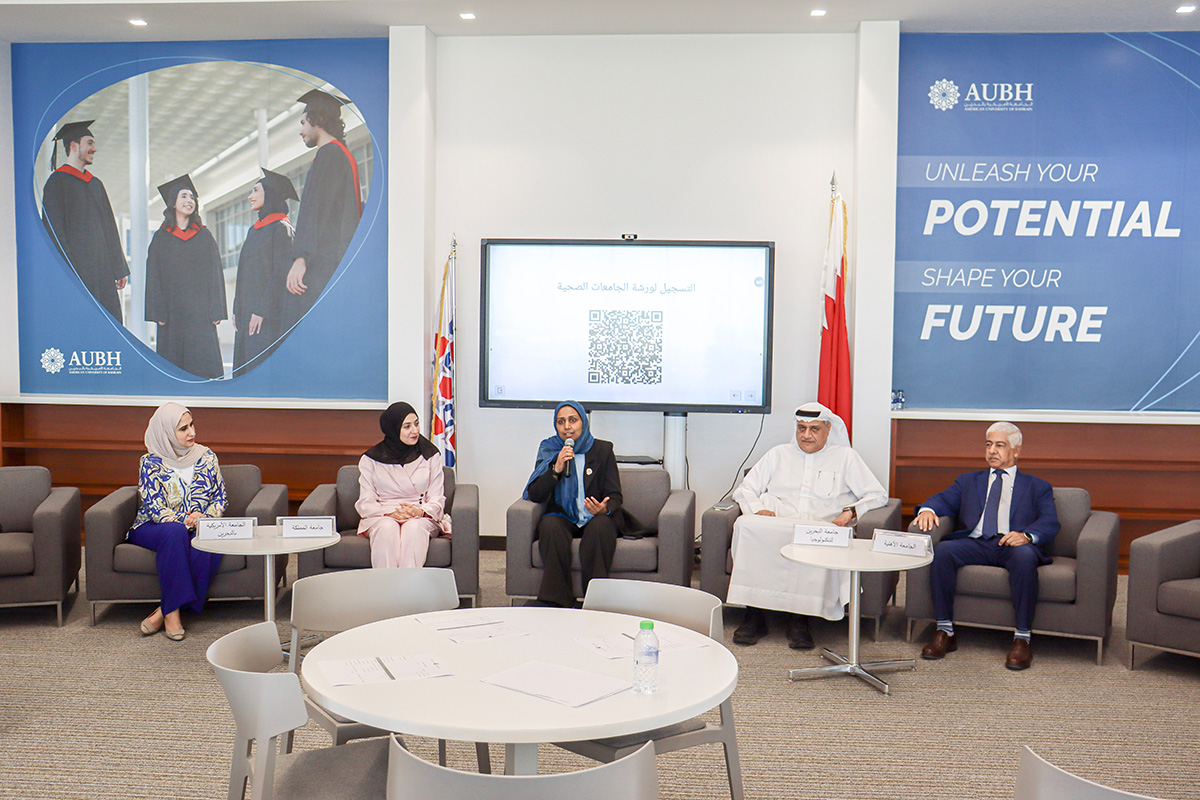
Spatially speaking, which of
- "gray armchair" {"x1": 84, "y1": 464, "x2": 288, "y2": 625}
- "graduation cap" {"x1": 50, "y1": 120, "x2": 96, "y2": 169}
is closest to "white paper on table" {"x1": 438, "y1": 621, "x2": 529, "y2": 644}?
"gray armchair" {"x1": 84, "y1": 464, "x2": 288, "y2": 625}

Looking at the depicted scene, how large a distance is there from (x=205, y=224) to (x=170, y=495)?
106 inches

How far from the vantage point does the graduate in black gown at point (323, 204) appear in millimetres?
6816

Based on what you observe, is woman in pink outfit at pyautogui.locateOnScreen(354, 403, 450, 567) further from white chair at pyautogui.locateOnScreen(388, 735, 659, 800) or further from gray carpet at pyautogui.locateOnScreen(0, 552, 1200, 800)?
white chair at pyautogui.locateOnScreen(388, 735, 659, 800)

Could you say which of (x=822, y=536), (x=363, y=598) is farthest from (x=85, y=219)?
(x=822, y=536)

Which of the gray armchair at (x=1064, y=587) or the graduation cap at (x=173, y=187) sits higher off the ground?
the graduation cap at (x=173, y=187)

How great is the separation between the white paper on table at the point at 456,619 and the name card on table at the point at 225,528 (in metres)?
2.13

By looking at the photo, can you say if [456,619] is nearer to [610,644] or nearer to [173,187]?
[610,644]

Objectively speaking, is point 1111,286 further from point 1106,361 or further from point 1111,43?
point 1111,43

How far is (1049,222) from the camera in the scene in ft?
21.3

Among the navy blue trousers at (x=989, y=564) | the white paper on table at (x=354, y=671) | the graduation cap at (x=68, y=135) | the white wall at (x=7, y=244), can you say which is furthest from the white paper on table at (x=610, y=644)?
the graduation cap at (x=68, y=135)

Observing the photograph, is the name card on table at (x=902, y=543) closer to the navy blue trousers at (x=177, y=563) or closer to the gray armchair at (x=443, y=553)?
the gray armchair at (x=443, y=553)

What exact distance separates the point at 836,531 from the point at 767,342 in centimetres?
206

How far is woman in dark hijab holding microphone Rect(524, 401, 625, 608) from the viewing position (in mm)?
5074

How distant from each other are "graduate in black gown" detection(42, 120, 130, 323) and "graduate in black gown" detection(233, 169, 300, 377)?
0.97 m
